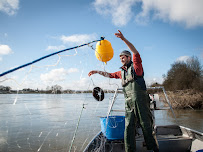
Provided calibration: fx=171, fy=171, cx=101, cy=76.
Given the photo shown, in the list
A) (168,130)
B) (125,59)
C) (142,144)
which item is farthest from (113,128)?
(168,130)

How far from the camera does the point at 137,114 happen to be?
8.30 feet

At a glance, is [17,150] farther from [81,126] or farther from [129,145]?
[129,145]

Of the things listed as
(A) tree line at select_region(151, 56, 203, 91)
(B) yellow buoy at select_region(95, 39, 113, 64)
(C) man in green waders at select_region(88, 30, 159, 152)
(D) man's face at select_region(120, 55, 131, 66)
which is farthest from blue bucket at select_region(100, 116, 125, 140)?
(A) tree line at select_region(151, 56, 203, 91)

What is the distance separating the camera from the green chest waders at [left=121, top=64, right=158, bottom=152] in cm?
247

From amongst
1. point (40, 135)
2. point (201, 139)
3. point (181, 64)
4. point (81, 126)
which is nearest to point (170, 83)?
point (181, 64)

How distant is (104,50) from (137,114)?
1.54 meters

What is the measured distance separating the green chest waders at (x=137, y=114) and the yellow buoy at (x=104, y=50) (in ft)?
3.44

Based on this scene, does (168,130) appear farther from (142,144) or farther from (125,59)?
(125,59)

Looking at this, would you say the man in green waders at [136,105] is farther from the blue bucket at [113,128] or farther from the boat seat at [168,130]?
the boat seat at [168,130]

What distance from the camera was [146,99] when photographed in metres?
2.55

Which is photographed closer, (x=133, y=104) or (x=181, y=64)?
(x=133, y=104)

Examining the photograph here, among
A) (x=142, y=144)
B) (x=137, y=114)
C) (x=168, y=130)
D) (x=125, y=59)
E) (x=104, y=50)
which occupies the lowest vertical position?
(x=142, y=144)

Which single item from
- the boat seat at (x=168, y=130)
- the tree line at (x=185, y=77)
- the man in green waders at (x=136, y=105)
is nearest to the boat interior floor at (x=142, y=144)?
the boat seat at (x=168, y=130)

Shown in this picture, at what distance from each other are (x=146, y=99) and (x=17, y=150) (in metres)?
5.32
